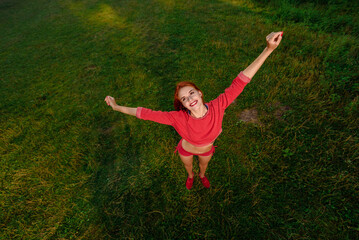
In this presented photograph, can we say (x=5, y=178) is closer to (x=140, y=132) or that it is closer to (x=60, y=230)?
(x=60, y=230)

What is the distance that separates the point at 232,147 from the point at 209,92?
7.25 ft

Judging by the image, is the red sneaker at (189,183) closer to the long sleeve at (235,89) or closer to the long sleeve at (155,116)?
the long sleeve at (155,116)

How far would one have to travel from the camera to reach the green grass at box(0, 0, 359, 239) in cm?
314

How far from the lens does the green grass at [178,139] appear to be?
10.3ft

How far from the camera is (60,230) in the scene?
3.31 metres

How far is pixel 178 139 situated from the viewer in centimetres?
448

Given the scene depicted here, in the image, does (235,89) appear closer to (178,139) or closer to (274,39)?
(274,39)

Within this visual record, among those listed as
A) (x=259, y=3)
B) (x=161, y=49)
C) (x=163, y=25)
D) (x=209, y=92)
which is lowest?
(x=209, y=92)

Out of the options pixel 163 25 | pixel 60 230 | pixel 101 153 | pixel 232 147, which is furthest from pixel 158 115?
pixel 163 25

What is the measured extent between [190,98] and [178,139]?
239 cm

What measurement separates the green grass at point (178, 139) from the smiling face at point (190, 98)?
84.5 inches

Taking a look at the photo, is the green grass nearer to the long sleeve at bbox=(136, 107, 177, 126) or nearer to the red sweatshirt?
the red sweatshirt

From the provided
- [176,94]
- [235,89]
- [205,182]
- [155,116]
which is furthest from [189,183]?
[235,89]

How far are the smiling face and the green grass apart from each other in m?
2.15
